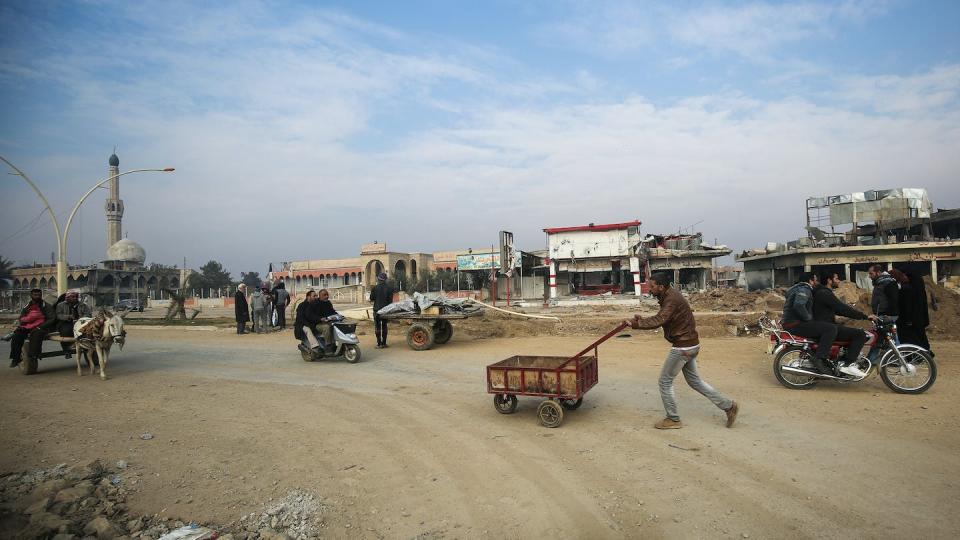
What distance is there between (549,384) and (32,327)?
10.7 meters

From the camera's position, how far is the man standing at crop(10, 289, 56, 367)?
10.2 meters

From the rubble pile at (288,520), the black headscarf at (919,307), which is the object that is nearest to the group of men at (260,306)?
the rubble pile at (288,520)

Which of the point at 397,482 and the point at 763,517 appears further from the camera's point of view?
the point at 397,482

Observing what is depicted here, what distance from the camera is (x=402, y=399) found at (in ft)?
25.9

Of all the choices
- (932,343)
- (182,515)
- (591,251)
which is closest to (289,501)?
(182,515)

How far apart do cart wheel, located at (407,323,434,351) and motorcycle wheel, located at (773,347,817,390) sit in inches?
307

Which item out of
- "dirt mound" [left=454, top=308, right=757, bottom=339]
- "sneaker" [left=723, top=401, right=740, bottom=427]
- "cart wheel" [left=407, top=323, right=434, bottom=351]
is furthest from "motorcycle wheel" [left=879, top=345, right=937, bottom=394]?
"cart wheel" [left=407, top=323, right=434, bottom=351]

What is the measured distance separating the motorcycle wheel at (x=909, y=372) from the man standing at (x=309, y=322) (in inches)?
410

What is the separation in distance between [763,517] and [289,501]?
3.80 m

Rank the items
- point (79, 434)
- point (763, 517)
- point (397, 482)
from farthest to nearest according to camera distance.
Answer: point (79, 434)
point (397, 482)
point (763, 517)

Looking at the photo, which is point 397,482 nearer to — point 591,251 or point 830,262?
point 591,251

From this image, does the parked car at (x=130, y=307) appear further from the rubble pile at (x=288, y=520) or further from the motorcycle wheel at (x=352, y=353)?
the rubble pile at (x=288, y=520)

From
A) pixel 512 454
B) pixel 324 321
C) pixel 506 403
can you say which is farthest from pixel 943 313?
pixel 324 321

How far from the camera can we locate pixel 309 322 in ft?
38.0
